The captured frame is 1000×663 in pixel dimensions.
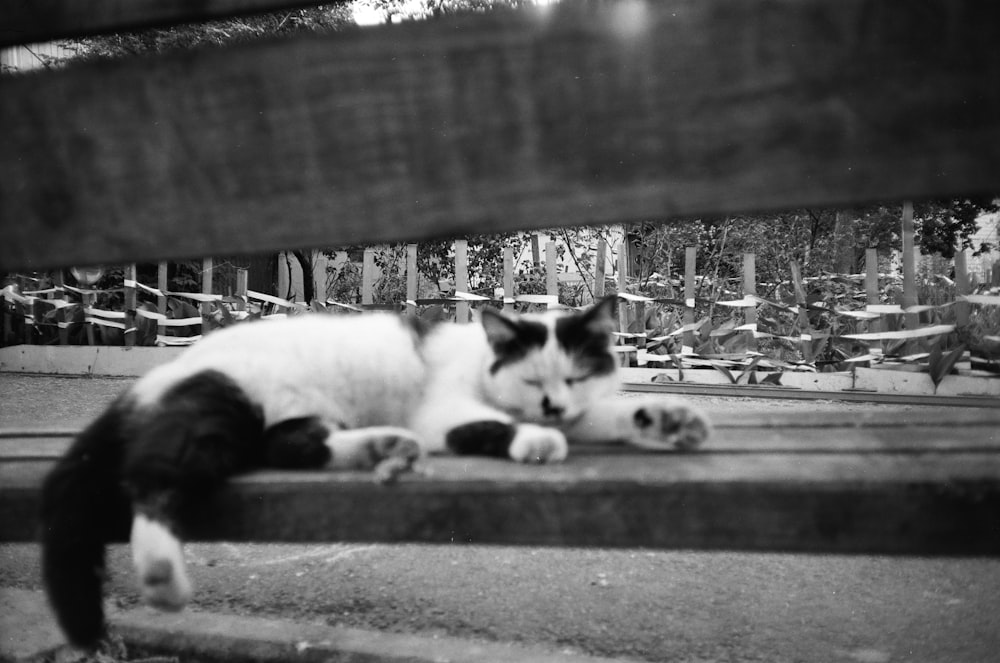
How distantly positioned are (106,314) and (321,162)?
5.95 m

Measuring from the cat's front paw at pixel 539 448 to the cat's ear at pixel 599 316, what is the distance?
0.50m

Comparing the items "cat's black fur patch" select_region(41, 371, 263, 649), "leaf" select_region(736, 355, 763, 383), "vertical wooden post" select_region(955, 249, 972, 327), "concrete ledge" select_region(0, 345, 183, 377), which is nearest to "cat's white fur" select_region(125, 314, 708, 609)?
"cat's black fur patch" select_region(41, 371, 263, 649)

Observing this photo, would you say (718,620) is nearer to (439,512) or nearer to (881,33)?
(439,512)

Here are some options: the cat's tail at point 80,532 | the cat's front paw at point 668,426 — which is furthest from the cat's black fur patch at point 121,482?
the cat's front paw at point 668,426

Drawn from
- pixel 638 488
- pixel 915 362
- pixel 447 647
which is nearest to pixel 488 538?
pixel 638 488

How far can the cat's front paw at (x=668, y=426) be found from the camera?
3.54ft

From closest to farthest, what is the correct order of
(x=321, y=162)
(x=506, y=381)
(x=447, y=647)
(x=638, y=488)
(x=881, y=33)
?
(x=881, y=33), (x=321, y=162), (x=638, y=488), (x=506, y=381), (x=447, y=647)

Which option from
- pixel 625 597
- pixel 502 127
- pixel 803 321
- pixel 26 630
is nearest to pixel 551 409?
pixel 502 127

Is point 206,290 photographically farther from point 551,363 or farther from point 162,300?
point 551,363

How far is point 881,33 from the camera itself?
60 centimetres

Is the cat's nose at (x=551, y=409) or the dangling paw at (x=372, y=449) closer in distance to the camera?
the dangling paw at (x=372, y=449)

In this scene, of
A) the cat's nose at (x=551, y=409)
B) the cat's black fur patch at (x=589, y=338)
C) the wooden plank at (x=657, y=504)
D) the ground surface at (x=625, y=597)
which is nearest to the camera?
the wooden plank at (x=657, y=504)

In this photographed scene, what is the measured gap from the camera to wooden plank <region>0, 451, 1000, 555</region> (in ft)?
2.49

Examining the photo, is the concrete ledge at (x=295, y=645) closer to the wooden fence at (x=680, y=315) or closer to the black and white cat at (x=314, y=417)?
the black and white cat at (x=314, y=417)
